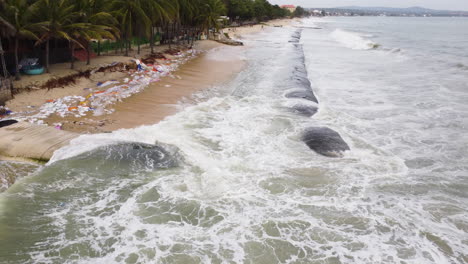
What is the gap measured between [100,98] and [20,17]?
5.46m

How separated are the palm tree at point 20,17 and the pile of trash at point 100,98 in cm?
379

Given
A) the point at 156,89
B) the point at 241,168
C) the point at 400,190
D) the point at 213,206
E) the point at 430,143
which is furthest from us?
the point at 156,89

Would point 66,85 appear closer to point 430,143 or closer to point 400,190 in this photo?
point 400,190

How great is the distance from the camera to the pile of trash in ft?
44.9

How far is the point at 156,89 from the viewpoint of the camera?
63.8ft

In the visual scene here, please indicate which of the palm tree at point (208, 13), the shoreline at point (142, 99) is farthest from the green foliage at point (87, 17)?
the shoreline at point (142, 99)

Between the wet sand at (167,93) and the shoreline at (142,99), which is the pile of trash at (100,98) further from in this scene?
the wet sand at (167,93)

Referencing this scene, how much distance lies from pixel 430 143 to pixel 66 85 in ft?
58.3

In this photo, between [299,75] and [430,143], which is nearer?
[430,143]

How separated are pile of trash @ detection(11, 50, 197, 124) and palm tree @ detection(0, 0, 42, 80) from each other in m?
3.79

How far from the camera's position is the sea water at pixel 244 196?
709cm

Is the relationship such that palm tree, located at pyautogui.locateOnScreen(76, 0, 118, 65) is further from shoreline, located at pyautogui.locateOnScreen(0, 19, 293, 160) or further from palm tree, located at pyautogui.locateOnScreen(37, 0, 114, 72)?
shoreline, located at pyautogui.locateOnScreen(0, 19, 293, 160)

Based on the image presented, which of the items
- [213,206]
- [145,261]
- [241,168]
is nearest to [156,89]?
[241,168]

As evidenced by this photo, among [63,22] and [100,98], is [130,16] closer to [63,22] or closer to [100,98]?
[63,22]
